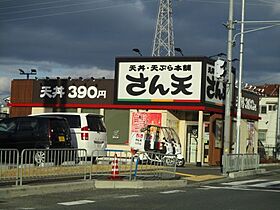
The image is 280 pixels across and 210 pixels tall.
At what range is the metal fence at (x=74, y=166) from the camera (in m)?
14.2

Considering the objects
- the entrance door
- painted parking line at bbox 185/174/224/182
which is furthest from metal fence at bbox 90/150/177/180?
the entrance door

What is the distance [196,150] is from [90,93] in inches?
277

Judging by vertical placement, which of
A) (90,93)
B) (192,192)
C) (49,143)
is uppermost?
(90,93)

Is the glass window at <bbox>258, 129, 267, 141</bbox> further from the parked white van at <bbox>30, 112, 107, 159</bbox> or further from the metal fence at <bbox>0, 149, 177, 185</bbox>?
the metal fence at <bbox>0, 149, 177, 185</bbox>

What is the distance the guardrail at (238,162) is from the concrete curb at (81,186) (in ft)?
14.4

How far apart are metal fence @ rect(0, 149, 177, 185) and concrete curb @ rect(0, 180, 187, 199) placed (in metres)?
0.43

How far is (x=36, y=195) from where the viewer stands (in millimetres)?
14164

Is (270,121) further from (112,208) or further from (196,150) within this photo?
(112,208)

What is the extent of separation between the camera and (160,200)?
14234mm

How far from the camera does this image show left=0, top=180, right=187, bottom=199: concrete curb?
13688 millimetres

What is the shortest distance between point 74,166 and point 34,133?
3960mm

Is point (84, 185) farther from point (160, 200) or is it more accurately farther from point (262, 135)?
point (262, 135)

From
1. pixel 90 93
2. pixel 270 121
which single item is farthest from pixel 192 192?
pixel 270 121

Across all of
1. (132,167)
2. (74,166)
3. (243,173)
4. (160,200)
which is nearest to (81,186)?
(74,166)
